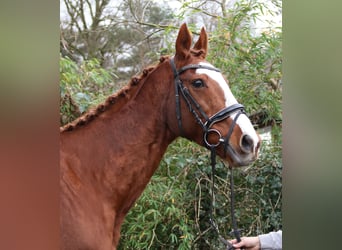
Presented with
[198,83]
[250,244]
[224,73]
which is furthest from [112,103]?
[224,73]

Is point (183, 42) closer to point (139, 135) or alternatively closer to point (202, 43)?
point (202, 43)

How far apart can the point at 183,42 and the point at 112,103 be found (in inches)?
14.2

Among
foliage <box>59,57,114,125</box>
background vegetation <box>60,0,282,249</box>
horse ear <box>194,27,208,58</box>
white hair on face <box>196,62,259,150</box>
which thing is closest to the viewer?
white hair on face <box>196,62,259,150</box>

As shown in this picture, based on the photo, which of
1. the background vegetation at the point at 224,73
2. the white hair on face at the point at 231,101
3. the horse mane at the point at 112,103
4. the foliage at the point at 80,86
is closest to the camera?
the white hair on face at the point at 231,101

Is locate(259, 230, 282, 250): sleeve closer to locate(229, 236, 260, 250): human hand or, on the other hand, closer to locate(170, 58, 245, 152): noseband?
locate(229, 236, 260, 250): human hand

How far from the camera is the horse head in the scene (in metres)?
1.57

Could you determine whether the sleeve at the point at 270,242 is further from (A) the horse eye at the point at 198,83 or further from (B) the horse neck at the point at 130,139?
(A) the horse eye at the point at 198,83

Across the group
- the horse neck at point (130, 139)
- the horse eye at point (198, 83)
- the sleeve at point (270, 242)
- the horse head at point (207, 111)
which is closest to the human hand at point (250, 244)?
the sleeve at point (270, 242)

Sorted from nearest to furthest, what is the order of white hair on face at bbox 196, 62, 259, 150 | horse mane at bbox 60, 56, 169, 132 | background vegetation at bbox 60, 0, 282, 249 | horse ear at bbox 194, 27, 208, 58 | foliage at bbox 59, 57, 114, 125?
white hair on face at bbox 196, 62, 259, 150 < horse mane at bbox 60, 56, 169, 132 < horse ear at bbox 194, 27, 208, 58 < foliage at bbox 59, 57, 114, 125 < background vegetation at bbox 60, 0, 282, 249

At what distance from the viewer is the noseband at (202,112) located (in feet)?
5.17

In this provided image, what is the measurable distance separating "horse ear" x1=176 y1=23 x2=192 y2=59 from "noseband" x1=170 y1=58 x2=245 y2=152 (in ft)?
0.14

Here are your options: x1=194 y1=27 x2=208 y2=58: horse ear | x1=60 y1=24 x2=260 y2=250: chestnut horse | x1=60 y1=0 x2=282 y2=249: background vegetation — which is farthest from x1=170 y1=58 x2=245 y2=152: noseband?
x1=60 y1=0 x2=282 y2=249: background vegetation
